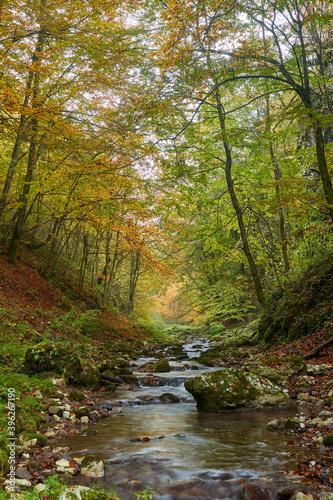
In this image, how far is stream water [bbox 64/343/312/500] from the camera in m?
3.22

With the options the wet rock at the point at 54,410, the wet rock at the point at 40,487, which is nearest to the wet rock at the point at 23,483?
the wet rock at the point at 40,487

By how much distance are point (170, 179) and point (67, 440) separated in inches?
318

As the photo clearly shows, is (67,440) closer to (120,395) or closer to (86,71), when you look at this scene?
(120,395)

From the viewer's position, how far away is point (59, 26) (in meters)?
7.68

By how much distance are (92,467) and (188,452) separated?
4.17 ft

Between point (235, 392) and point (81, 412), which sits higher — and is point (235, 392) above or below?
above

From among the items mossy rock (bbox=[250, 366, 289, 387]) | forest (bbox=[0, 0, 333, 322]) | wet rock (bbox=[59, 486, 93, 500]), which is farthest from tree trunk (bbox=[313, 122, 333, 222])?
wet rock (bbox=[59, 486, 93, 500])

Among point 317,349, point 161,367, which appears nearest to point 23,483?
point 317,349

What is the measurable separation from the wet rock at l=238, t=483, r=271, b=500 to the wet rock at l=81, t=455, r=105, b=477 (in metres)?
1.44

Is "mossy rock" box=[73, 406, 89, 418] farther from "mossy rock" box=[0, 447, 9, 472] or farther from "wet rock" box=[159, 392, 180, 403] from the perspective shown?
"wet rock" box=[159, 392, 180, 403]

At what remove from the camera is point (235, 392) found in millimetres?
6074

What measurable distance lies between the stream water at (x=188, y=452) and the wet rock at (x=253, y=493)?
0.08m

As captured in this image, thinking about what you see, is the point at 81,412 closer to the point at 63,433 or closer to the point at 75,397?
the point at 75,397

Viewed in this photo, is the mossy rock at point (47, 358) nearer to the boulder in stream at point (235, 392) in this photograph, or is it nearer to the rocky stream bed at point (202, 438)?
the rocky stream bed at point (202, 438)
